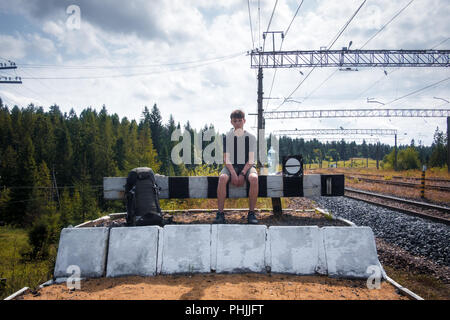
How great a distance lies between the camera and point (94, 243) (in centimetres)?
288

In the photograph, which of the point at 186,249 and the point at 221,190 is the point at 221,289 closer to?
the point at 186,249

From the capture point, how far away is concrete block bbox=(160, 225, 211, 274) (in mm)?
2732

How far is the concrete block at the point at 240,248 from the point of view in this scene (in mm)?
2740

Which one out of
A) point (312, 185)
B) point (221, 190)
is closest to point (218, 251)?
point (221, 190)

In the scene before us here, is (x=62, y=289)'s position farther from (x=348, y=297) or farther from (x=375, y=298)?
(x=375, y=298)

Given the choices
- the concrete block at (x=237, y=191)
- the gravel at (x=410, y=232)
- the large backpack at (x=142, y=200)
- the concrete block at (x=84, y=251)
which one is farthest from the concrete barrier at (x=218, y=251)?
the gravel at (x=410, y=232)

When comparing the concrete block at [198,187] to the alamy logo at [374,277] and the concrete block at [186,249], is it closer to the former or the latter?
the concrete block at [186,249]

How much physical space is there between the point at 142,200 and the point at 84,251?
1088 millimetres

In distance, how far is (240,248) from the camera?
2830 millimetres

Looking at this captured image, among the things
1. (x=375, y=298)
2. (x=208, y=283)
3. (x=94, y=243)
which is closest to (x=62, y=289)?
(x=94, y=243)

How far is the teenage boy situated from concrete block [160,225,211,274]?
1093mm

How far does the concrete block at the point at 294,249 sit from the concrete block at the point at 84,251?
6.21 ft

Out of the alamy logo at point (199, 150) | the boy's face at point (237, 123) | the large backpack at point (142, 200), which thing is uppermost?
the alamy logo at point (199, 150)
